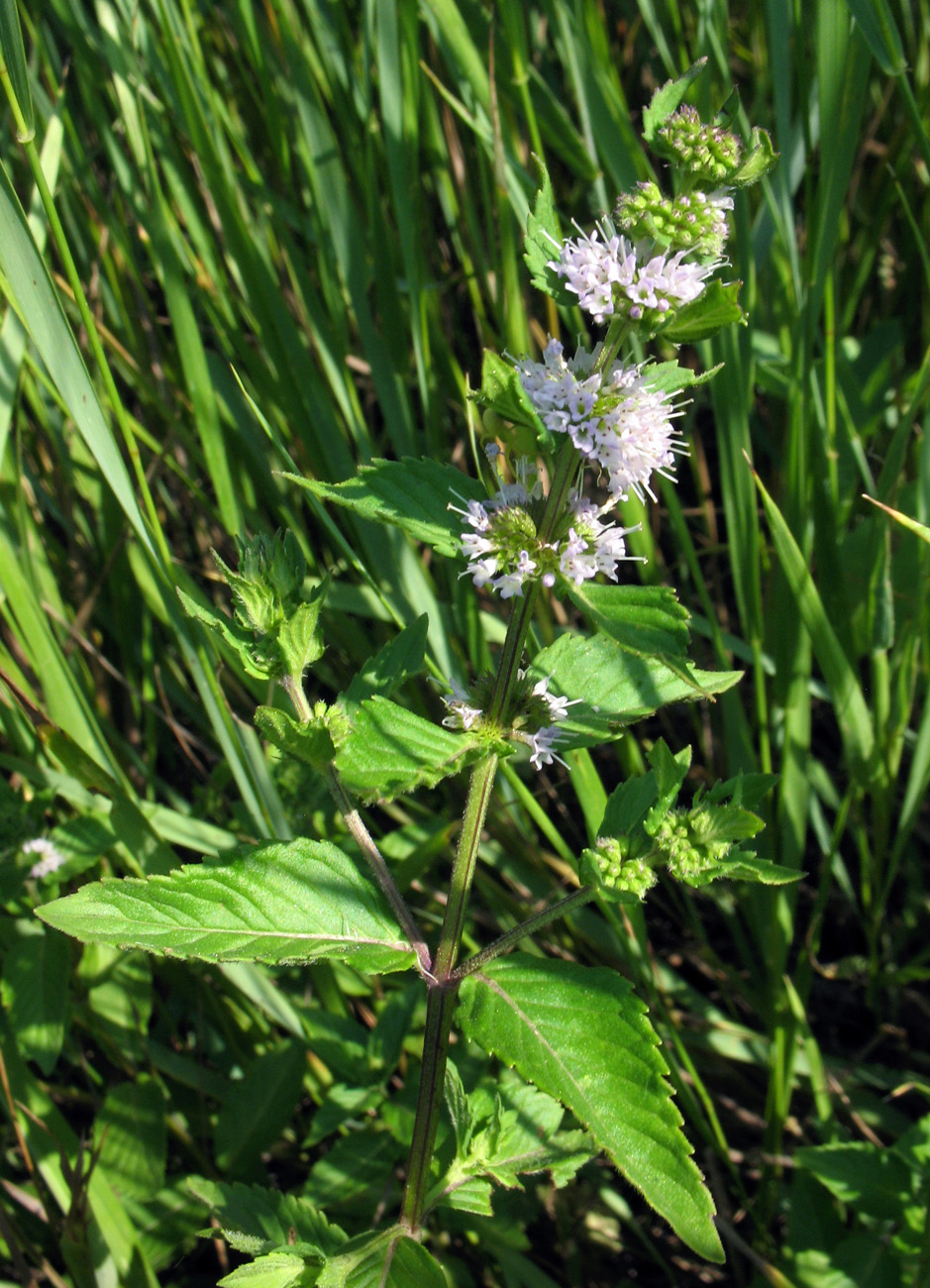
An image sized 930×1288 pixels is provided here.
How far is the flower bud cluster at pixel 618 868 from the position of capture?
3.69 feet

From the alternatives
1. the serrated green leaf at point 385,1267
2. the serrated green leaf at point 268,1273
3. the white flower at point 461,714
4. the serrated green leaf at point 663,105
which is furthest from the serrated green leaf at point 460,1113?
the serrated green leaf at point 663,105

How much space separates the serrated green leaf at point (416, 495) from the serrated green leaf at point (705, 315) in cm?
31

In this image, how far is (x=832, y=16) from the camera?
1.53m

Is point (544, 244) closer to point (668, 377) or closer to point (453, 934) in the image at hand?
point (668, 377)

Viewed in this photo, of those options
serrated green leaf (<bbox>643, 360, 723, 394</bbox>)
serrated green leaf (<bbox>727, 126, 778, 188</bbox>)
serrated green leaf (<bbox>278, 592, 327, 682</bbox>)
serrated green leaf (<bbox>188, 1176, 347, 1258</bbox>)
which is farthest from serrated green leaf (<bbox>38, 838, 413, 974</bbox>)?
serrated green leaf (<bbox>727, 126, 778, 188</bbox>)

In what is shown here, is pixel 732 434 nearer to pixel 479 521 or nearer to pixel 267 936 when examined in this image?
pixel 479 521

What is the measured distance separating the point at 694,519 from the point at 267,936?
1853 millimetres

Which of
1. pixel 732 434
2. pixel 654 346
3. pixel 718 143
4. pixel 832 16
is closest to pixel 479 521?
pixel 718 143

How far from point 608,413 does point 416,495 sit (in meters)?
0.26

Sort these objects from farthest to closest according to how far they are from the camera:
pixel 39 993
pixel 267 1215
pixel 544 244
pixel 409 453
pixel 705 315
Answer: pixel 409 453, pixel 39 993, pixel 267 1215, pixel 544 244, pixel 705 315

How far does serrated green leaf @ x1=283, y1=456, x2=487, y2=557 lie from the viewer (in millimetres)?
1148

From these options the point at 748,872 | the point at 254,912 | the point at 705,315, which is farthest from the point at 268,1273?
the point at 705,315

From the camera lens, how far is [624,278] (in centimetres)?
103

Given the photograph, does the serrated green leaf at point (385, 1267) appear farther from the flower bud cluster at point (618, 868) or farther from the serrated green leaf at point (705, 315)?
the serrated green leaf at point (705, 315)
